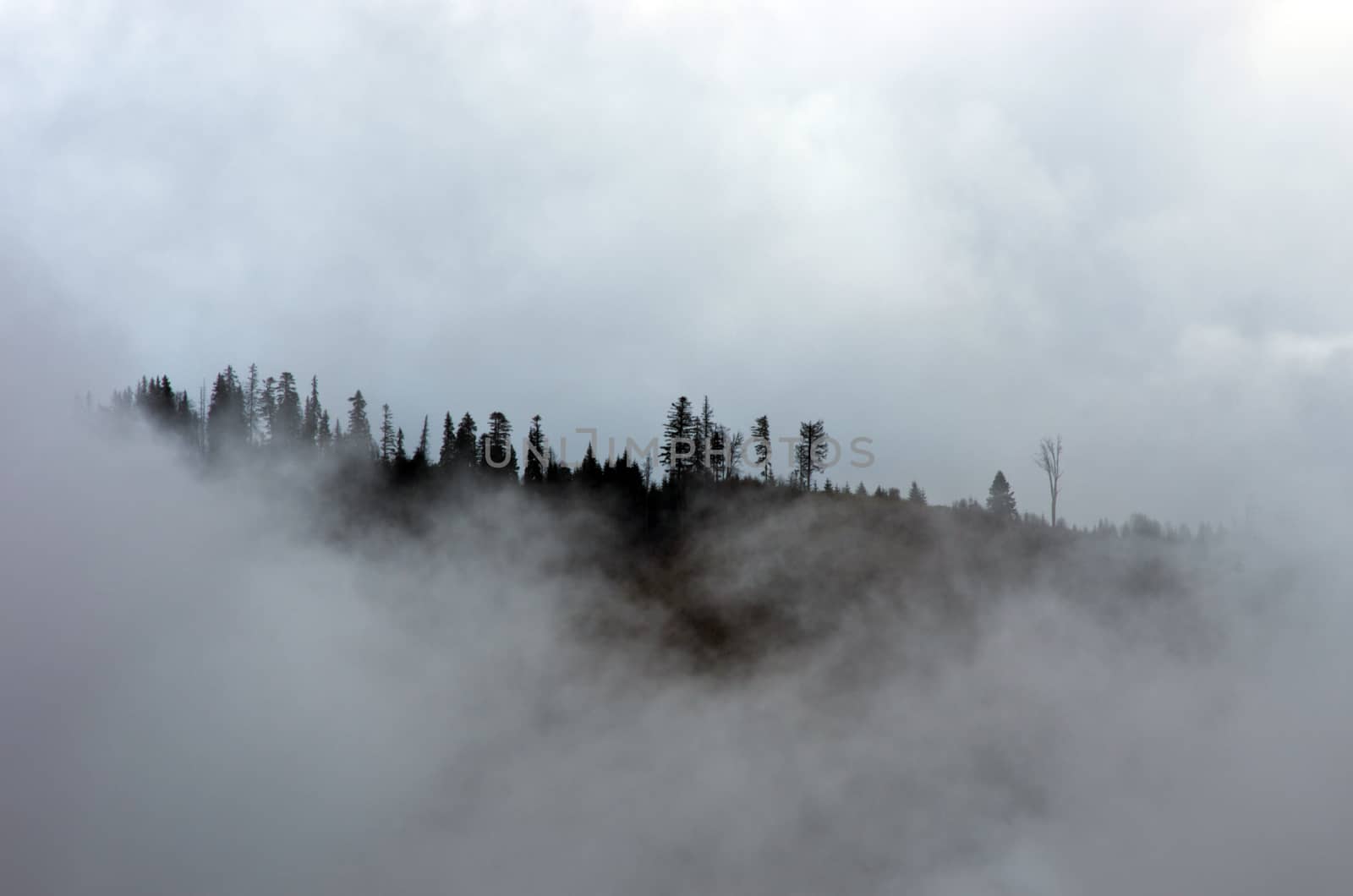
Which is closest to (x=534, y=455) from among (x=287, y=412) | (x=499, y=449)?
(x=499, y=449)

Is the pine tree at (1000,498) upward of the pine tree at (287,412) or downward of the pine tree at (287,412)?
downward

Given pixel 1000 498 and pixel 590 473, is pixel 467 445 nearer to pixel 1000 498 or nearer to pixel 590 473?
pixel 590 473

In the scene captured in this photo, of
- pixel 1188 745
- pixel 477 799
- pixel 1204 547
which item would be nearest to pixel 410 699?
pixel 477 799

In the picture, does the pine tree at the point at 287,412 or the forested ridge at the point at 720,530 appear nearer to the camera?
the forested ridge at the point at 720,530

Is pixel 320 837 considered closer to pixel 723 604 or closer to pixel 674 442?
pixel 723 604

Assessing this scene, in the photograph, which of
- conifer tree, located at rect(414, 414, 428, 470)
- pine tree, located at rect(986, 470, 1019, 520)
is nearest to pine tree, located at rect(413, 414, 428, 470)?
conifer tree, located at rect(414, 414, 428, 470)

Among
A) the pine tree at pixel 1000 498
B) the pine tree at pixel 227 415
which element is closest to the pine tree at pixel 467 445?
the pine tree at pixel 227 415

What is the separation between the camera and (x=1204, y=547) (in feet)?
235

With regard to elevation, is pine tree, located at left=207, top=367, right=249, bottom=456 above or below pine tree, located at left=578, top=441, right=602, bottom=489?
above

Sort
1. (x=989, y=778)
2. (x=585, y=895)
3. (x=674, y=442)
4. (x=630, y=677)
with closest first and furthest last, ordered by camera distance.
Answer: (x=585, y=895) < (x=989, y=778) < (x=630, y=677) < (x=674, y=442)

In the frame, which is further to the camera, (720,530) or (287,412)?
(287,412)

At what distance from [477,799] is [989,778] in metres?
34.0

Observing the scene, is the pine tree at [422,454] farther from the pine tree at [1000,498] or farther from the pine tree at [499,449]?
the pine tree at [1000,498]

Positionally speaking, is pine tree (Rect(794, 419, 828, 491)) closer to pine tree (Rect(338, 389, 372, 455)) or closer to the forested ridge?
the forested ridge
